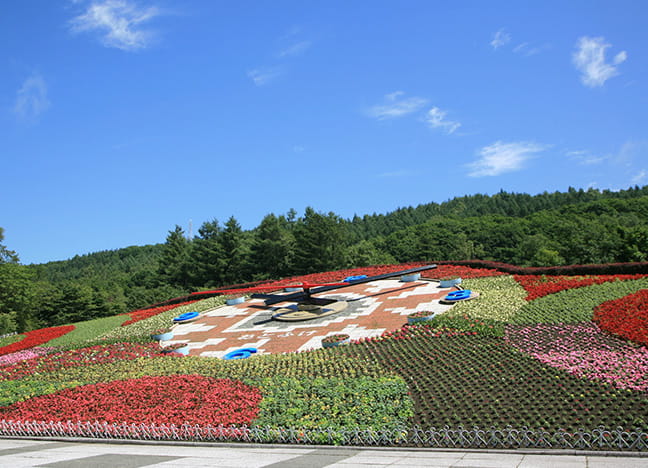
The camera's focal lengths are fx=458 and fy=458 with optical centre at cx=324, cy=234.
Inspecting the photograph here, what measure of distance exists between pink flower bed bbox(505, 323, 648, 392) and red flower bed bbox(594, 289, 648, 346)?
30 centimetres

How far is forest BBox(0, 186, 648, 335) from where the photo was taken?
136ft

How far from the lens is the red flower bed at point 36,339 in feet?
73.5

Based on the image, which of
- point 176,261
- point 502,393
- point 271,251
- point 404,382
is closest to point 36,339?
point 404,382

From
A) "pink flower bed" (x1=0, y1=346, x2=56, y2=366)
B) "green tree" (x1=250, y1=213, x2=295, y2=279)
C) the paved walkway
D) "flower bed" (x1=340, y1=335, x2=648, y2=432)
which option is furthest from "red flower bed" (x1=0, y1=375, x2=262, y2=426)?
"green tree" (x1=250, y1=213, x2=295, y2=279)

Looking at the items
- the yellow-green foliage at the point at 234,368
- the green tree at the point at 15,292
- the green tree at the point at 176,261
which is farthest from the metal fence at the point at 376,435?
the green tree at the point at 176,261

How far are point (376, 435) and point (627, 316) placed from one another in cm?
975

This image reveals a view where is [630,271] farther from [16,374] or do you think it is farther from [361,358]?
[16,374]

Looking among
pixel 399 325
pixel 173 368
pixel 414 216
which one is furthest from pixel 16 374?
pixel 414 216

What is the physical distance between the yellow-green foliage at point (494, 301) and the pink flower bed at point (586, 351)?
6.78ft

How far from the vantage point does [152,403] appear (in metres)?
10.8

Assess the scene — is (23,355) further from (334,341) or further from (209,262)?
(209,262)

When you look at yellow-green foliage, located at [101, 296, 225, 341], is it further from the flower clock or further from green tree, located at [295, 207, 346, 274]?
green tree, located at [295, 207, 346, 274]

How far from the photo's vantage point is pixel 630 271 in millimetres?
20219

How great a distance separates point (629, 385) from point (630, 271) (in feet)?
44.0
